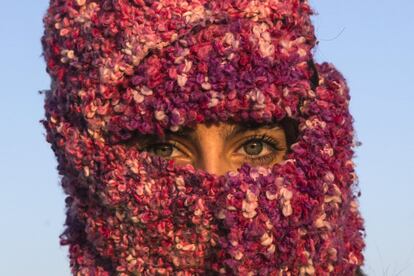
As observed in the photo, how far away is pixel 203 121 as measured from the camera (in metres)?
8.08

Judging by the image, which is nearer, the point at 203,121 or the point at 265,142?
the point at 203,121

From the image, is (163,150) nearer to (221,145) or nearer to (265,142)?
(221,145)

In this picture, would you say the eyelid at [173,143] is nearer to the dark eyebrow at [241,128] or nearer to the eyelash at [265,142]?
the eyelash at [265,142]

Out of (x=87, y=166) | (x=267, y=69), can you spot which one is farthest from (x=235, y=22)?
(x=87, y=166)

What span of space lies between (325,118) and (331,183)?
24 cm

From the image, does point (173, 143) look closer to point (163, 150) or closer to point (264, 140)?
point (163, 150)

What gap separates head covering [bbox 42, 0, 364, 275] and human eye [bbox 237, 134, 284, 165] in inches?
3.5

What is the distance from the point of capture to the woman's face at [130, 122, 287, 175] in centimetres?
811

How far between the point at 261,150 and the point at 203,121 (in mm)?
271

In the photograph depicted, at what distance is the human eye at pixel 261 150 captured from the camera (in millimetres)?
8180

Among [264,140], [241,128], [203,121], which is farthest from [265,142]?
[203,121]

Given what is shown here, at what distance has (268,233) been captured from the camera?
798cm

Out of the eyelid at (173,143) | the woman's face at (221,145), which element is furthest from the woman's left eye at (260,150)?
the eyelid at (173,143)

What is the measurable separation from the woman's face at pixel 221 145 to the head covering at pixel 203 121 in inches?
2.2
